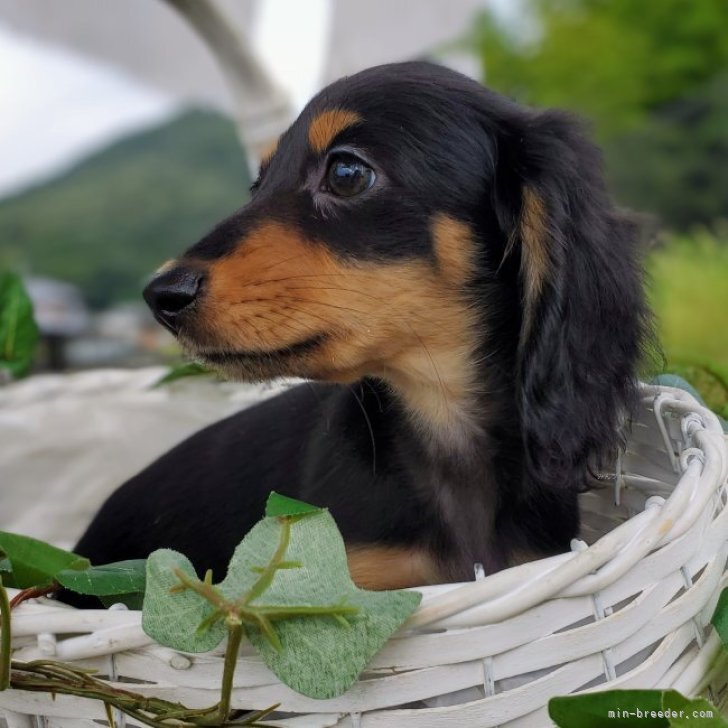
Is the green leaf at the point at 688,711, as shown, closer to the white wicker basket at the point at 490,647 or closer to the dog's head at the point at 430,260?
the white wicker basket at the point at 490,647

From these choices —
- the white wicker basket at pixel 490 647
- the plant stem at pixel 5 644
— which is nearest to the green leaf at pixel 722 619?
the white wicker basket at pixel 490 647

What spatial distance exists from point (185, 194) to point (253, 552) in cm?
698

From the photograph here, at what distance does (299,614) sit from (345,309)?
0.50m

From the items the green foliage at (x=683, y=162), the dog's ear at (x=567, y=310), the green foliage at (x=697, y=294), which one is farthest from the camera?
the green foliage at (x=683, y=162)

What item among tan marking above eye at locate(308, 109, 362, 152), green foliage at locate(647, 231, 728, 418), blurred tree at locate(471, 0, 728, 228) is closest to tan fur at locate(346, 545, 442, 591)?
tan marking above eye at locate(308, 109, 362, 152)

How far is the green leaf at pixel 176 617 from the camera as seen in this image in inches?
32.7

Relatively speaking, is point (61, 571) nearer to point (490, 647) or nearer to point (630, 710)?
point (490, 647)

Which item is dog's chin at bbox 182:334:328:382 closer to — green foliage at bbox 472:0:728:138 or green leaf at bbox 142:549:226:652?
green leaf at bbox 142:549:226:652

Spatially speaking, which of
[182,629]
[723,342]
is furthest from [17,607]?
[723,342]

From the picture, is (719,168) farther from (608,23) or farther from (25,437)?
(25,437)

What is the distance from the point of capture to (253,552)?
90 centimetres

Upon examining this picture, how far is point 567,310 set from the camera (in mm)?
1230

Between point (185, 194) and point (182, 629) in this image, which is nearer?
point (182, 629)

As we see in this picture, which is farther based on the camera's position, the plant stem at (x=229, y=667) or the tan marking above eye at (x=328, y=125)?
the tan marking above eye at (x=328, y=125)
